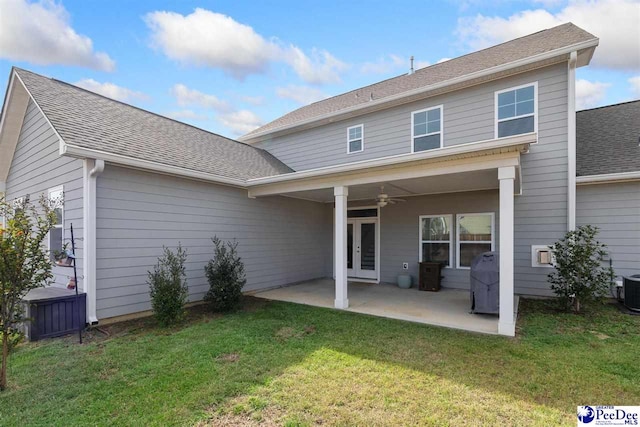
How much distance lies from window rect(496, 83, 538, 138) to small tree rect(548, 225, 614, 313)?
2504mm

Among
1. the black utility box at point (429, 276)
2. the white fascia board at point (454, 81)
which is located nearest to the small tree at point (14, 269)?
the black utility box at point (429, 276)

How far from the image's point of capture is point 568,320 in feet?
17.8

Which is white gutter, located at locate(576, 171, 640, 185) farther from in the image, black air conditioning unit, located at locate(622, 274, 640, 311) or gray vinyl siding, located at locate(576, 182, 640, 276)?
black air conditioning unit, located at locate(622, 274, 640, 311)

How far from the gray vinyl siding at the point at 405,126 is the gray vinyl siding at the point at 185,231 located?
79.0 inches

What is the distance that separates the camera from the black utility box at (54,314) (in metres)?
4.63

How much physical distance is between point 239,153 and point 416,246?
19.7 feet

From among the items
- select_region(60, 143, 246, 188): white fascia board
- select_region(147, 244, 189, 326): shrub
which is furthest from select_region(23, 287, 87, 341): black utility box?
select_region(60, 143, 246, 188): white fascia board

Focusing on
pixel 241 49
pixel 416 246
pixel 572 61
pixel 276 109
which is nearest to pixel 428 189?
pixel 416 246

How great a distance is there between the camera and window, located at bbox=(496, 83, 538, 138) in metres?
6.88

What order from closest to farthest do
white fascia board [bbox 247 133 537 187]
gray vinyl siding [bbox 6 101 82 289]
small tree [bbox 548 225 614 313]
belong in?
white fascia board [bbox 247 133 537 187] → gray vinyl siding [bbox 6 101 82 289] → small tree [bbox 548 225 614 313]

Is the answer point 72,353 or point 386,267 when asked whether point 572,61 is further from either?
point 72,353

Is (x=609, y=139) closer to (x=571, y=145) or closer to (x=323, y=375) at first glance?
(x=571, y=145)

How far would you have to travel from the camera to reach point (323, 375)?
3.43 metres

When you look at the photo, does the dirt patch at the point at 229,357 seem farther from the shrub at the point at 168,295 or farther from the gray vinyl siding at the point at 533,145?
the gray vinyl siding at the point at 533,145
